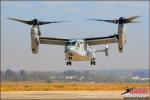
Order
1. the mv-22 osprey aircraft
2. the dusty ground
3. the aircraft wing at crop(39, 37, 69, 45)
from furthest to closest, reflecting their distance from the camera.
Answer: the aircraft wing at crop(39, 37, 69, 45)
the mv-22 osprey aircraft
the dusty ground

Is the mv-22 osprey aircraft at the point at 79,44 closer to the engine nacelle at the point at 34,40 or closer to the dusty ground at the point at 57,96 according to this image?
the engine nacelle at the point at 34,40

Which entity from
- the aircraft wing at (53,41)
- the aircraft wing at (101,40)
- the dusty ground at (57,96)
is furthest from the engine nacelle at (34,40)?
the aircraft wing at (101,40)

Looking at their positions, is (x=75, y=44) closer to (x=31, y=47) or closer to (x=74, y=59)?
(x=74, y=59)

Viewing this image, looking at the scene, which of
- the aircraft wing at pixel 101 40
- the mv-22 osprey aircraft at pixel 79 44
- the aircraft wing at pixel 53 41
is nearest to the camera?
the mv-22 osprey aircraft at pixel 79 44

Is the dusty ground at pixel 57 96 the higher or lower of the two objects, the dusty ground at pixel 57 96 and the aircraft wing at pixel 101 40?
the lower

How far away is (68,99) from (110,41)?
2044cm

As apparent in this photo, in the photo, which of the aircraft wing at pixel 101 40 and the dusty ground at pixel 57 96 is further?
the aircraft wing at pixel 101 40

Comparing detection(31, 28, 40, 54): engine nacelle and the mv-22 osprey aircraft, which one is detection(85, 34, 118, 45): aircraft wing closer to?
the mv-22 osprey aircraft

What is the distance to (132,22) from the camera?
59500 millimetres

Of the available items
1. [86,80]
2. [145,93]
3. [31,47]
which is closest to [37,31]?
[31,47]

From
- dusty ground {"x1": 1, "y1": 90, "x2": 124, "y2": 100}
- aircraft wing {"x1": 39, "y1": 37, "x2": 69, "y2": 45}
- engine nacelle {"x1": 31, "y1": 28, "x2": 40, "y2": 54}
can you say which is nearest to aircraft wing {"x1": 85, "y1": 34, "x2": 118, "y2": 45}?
aircraft wing {"x1": 39, "y1": 37, "x2": 69, "y2": 45}

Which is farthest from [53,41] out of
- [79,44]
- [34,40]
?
[34,40]

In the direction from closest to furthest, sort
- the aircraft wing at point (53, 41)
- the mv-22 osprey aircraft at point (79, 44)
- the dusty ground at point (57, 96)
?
the dusty ground at point (57, 96) < the mv-22 osprey aircraft at point (79, 44) < the aircraft wing at point (53, 41)

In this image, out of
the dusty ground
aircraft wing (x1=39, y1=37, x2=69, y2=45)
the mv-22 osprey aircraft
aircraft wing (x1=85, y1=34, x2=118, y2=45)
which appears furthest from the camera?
aircraft wing (x1=39, y1=37, x2=69, y2=45)
